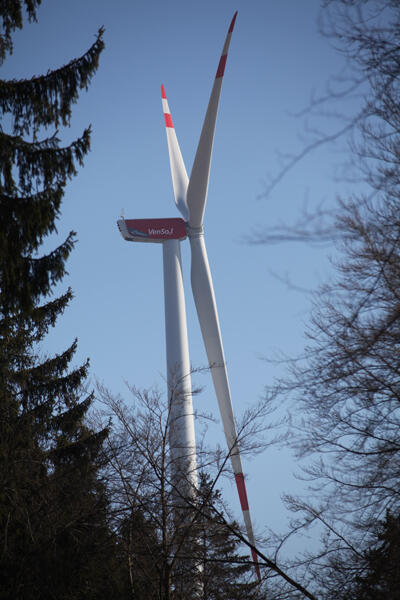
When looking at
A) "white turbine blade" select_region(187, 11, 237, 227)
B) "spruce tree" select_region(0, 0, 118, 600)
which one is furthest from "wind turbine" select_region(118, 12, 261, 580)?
"spruce tree" select_region(0, 0, 118, 600)

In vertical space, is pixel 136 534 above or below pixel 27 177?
below

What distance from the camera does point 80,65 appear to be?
9219mm

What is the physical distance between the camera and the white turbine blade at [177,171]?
23.1 m

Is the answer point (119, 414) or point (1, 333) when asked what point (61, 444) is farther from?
point (119, 414)

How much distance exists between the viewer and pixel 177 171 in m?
23.4

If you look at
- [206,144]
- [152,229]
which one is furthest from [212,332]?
[206,144]

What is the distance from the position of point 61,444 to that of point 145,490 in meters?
7.80

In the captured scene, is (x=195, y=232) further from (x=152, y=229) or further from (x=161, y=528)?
(x=161, y=528)

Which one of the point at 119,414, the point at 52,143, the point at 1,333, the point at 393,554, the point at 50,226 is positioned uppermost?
the point at 1,333

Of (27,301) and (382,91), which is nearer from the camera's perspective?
(382,91)

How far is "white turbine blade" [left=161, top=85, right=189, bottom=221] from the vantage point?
23.1m

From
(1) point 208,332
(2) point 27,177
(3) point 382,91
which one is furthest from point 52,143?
(1) point 208,332

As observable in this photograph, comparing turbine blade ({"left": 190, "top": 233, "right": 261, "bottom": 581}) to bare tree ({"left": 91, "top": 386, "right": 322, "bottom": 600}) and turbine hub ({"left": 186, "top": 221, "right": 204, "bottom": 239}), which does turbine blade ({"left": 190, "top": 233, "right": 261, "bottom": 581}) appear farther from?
bare tree ({"left": 91, "top": 386, "right": 322, "bottom": 600})

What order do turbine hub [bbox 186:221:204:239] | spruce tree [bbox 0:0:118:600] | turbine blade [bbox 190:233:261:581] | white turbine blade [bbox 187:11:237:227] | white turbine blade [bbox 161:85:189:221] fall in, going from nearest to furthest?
spruce tree [bbox 0:0:118:600] → turbine blade [bbox 190:233:261:581] → white turbine blade [bbox 187:11:237:227] → turbine hub [bbox 186:221:204:239] → white turbine blade [bbox 161:85:189:221]
